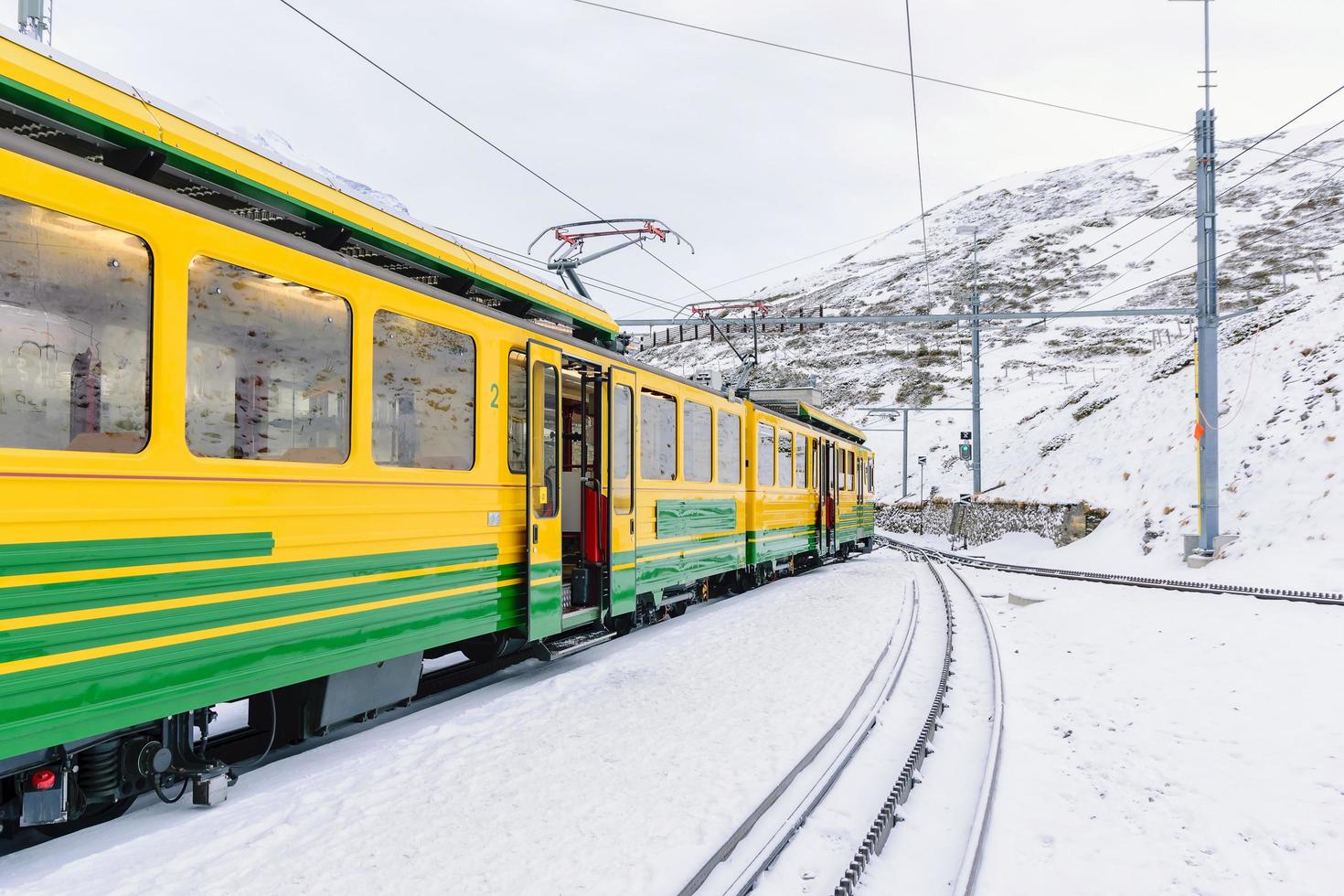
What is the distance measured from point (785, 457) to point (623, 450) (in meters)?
6.97

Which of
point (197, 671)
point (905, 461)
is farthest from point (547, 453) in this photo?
point (905, 461)

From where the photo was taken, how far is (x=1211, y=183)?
14.2m

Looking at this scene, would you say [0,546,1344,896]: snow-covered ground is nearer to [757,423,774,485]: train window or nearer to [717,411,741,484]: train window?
[717,411,741,484]: train window

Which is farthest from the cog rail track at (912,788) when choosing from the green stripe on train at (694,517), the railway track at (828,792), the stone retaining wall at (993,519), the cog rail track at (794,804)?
the stone retaining wall at (993,519)

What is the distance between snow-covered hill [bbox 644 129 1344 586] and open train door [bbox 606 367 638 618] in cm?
1050

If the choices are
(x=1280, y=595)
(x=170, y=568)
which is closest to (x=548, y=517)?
(x=170, y=568)

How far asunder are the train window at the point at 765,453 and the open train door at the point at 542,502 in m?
6.57

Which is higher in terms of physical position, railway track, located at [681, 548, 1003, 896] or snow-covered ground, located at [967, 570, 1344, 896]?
railway track, located at [681, 548, 1003, 896]

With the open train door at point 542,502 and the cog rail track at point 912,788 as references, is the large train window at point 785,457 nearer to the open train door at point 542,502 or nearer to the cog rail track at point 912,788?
the cog rail track at point 912,788

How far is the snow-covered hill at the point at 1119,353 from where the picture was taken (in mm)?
16797

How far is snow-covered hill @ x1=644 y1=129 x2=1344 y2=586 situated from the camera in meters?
16.8

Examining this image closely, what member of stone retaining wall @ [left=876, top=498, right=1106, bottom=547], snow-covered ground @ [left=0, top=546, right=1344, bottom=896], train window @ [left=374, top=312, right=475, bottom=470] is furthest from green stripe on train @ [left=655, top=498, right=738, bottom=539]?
stone retaining wall @ [left=876, top=498, right=1106, bottom=547]

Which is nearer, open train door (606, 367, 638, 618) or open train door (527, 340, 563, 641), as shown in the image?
open train door (527, 340, 563, 641)

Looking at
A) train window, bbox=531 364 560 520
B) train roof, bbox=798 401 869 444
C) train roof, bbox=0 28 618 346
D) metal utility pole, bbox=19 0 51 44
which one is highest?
metal utility pole, bbox=19 0 51 44
